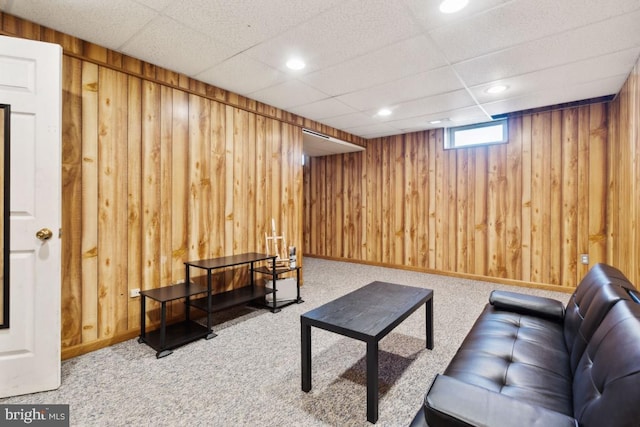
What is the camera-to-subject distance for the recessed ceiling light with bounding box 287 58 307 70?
2803 mm

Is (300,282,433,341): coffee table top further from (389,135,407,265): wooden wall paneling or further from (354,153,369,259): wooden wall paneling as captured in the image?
(354,153,369,259): wooden wall paneling

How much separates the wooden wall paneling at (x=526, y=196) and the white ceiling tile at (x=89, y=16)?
4.74 metres

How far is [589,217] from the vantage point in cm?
410

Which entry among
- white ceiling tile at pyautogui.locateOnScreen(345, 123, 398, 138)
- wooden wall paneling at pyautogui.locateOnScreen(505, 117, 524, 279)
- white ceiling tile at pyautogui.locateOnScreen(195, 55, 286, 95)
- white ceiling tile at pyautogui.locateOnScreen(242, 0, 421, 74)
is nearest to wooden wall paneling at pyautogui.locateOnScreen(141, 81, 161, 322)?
white ceiling tile at pyautogui.locateOnScreen(195, 55, 286, 95)

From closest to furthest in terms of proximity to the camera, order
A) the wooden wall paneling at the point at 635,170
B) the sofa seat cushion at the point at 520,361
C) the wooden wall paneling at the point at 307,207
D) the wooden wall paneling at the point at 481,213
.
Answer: the sofa seat cushion at the point at 520,361 → the wooden wall paneling at the point at 635,170 → the wooden wall paneling at the point at 481,213 → the wooden wall paneling at the point at 307,207

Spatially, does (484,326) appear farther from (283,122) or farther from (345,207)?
(345,207)

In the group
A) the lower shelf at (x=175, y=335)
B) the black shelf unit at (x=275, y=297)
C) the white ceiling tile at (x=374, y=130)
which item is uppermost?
the white ceiling tile at (x=374, y=130)

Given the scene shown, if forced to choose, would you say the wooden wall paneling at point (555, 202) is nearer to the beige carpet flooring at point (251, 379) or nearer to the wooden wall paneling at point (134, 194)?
the beige carpet flooring at point (251, 379)

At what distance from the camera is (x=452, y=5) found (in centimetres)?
202

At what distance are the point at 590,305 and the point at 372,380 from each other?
1209 millimetres

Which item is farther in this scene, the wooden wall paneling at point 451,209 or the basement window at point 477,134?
the wooden wall paneling at point 451,209

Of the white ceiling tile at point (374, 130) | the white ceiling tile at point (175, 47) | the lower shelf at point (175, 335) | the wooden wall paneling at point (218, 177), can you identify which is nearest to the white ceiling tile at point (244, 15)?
the white ceiling tile at point (175, 47)

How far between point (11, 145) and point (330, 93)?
2850 mm

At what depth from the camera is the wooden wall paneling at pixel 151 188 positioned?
9.48 feet
